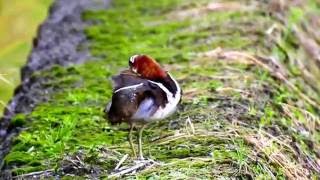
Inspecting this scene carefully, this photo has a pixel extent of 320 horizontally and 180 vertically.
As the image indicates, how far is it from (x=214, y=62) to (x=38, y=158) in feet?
→ 5.15

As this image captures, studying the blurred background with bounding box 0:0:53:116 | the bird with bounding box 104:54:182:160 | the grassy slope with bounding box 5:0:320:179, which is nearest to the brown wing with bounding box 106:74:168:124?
the bird with bounding box 104:54:182:160

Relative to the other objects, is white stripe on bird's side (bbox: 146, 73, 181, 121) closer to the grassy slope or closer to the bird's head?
the bird's head

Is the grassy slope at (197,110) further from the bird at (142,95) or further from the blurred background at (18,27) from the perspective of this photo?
the blurred background at (18,27)

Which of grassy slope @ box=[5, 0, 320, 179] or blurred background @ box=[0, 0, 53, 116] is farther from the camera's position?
blurred background @ box=[0, 0, 53, 116]

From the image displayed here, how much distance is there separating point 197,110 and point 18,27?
3285 mm

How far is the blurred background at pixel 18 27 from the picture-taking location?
21.1ft

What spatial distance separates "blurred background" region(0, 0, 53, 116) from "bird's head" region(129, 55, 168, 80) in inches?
94.1

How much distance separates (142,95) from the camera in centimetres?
354

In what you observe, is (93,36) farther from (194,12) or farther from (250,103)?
(250,103)

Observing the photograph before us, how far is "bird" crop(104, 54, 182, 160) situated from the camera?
3518 mm

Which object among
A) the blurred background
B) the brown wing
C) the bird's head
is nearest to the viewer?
the brown wing

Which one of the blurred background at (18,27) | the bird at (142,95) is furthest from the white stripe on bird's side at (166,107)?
the blurred background at (18,27)

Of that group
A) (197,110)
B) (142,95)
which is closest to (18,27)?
(197,110)

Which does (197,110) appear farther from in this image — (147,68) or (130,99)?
(130,99)
